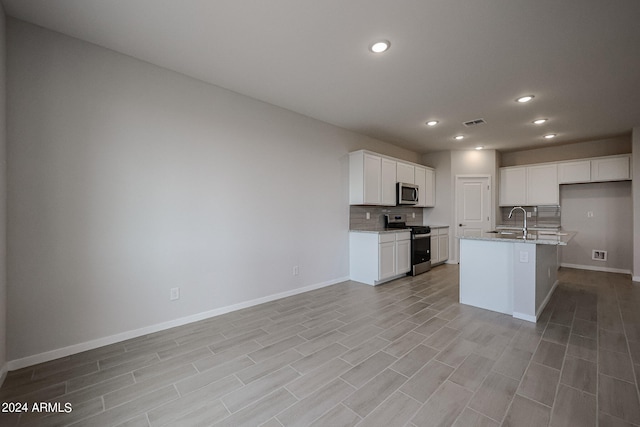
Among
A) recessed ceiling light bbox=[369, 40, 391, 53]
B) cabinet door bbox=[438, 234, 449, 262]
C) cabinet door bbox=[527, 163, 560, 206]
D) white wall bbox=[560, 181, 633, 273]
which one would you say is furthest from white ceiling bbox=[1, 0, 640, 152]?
cabinet door bbox=[438, 234, 449, 262]

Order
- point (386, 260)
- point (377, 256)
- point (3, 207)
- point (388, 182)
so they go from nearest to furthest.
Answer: point (3, 207) < point (377, 256) < point (386, 260) < point (388, 182)

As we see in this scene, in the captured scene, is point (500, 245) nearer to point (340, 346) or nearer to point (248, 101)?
point (340, 346)

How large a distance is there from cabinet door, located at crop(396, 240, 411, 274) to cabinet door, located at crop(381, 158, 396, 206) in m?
0.79

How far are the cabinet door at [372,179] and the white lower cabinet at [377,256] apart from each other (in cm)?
64

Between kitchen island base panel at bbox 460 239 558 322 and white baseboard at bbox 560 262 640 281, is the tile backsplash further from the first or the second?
white baseboard at bbox 560 262 640 281

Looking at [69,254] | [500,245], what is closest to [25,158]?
[69,254]

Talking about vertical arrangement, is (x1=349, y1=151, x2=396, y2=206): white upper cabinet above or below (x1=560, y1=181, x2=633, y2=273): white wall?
above

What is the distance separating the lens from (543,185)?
5.82 metres

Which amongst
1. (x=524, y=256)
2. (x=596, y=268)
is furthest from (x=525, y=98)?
(x=596, y=268)

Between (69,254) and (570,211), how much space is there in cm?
836

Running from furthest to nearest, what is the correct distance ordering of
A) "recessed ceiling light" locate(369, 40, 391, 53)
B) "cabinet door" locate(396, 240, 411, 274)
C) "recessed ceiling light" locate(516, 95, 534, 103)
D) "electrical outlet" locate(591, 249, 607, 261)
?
"electrical outlet" locate(591, 249, 607, 261) → "cabinet door" locate(396, 240, 411, 274) → "recessed ceiling light" locate(516, 95, 534, 103) → "recessed ceiling light" locate(369, 40, 391, 53)

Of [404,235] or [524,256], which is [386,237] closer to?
[404,235]

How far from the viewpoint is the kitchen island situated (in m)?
3.01

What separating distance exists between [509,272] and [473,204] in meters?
3.40
